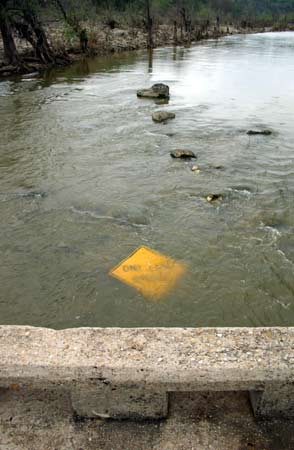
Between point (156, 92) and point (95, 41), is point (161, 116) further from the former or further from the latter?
point (95, 41)

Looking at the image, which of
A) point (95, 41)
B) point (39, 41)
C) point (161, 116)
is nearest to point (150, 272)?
point (161, 116)

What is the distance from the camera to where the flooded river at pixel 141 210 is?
11.1ft

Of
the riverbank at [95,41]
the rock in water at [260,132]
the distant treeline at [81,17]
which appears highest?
the distant treeline at [81,17]

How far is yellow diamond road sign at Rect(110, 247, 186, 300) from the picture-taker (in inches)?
140

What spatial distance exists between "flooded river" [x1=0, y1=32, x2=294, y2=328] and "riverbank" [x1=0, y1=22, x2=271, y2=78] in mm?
6701

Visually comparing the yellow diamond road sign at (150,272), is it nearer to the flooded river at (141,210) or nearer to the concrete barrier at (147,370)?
the flooded river at (141,210)

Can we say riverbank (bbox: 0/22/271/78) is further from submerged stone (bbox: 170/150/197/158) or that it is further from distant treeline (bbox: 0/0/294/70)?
submerged stone (bbox: 170/150/197/158)

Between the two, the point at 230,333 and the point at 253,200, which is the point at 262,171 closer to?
the point at 253,200

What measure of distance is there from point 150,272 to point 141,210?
4.60ft

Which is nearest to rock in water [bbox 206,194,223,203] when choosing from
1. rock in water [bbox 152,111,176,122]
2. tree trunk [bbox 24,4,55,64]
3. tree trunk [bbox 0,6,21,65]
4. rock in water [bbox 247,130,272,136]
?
rock in water [bbox 247,130,272,136]

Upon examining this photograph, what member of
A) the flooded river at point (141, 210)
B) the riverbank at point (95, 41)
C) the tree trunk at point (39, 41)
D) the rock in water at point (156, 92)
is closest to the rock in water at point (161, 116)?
the flooded river at point (141, 210)

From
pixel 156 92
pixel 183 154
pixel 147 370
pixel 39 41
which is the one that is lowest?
pixel 183 154

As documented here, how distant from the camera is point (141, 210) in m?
4.95

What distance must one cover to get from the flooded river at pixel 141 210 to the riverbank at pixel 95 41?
6.70 meters
